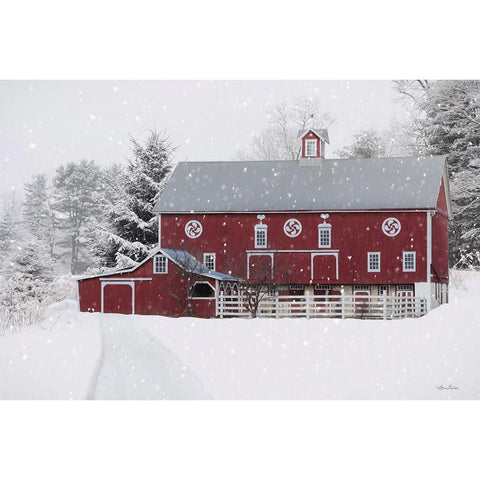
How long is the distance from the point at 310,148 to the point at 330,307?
4.28m

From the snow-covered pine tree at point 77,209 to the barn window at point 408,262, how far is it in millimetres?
8895

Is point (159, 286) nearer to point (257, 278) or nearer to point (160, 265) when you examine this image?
point (160, 265)

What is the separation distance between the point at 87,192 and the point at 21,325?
33.1ft

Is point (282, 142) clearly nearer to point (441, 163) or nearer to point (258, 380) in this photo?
point (441, 163)

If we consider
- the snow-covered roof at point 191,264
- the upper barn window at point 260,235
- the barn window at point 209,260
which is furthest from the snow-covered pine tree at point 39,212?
the upper barn window at point 260,235

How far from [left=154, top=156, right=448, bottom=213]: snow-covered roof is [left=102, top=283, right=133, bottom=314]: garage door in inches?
94.2

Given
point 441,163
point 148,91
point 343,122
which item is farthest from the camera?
point 441,163

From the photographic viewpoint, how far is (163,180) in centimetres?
2641

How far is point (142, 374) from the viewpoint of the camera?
14641 millimetres

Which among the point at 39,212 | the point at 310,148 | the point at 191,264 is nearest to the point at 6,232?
the point at 39,212

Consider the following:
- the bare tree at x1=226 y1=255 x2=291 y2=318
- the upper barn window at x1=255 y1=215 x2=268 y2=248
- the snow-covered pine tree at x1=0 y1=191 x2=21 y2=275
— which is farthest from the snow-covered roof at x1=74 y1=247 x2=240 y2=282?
the snow-covered pine tree at x1=0 y1=191 x2=21 y2=275

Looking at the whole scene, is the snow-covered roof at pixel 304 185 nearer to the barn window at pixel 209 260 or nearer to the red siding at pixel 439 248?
the red siding at pixel 439 248

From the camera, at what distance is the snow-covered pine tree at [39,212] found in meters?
20.9
